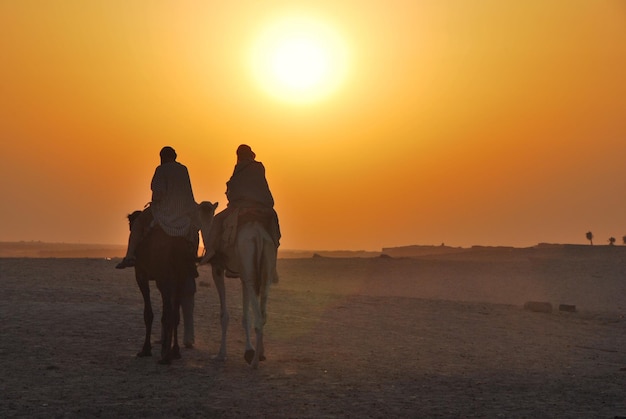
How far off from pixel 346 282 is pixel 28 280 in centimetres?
1662

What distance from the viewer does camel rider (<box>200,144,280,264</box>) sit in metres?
14.5

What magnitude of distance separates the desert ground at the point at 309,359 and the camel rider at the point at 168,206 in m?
1.94

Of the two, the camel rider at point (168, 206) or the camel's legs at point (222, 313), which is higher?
the camel rider at point (168, 206)

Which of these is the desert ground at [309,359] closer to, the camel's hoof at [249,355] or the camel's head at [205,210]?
the camel's hoof at [249,355]

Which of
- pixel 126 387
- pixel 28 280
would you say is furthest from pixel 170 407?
pixel 28 280

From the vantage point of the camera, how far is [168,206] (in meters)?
13.9

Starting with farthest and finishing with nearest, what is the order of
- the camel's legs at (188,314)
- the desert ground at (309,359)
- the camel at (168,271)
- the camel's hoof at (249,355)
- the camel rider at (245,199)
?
1. the camel's legs at (188,314)
2. the camel rider at (245,199)
3. the camel's hoof at (249,355)
4. the camel at (168,271)
5. the desert ground at (309,359)

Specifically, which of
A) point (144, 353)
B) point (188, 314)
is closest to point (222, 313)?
point (188, 314)

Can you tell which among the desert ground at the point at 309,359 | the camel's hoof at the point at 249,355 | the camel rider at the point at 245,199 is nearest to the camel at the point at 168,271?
the desert ground at the point at 309,359

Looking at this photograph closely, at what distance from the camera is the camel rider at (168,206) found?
45.6 ft

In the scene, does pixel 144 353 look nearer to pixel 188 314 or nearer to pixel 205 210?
pixel 188 314

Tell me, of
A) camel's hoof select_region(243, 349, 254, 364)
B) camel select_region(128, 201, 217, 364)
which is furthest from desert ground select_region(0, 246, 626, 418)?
camel select_region(128, 201, 217, 364)

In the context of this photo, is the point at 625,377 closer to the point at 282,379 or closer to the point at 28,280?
the point at 282,379

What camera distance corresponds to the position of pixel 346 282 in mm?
40250
